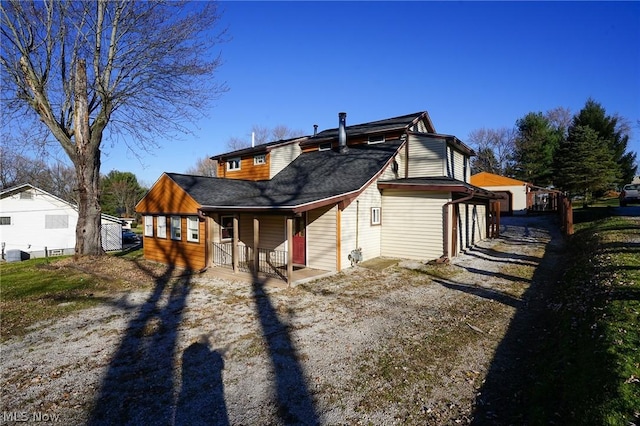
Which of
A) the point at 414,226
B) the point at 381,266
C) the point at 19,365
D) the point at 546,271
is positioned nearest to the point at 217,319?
the point at 19,365

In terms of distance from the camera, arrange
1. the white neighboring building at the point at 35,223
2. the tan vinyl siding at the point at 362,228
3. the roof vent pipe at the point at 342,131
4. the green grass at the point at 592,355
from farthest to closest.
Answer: the white neighboring building at the point at 35,223 → the roof vent pipe at the point at 342,131 → the tan vinyl siding at the point at 362,228 → the green grass at the point at 592,355

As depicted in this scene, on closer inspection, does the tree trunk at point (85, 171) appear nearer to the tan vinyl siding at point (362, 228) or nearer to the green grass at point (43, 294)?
the green grass at point (43, 294)

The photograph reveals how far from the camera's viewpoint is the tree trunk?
557 inches

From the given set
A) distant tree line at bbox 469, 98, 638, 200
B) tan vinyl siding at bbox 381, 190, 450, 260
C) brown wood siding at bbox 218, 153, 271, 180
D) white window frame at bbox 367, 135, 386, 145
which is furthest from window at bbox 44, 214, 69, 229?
distant tree line at bbox 469, 98, 638, 200

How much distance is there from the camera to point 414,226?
1459cm

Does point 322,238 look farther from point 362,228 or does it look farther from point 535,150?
point 535,150

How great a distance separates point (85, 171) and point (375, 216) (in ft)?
41.3

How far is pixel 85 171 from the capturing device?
570 inches

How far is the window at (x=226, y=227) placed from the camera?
13891mm

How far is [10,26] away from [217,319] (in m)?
14.1

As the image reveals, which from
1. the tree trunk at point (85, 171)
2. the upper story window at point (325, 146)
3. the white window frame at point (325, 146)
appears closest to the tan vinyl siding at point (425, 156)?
the white window frame at point (325, 146)

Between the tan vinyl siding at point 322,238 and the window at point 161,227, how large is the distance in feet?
22.4

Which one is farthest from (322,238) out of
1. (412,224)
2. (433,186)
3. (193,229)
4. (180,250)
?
Answer: (180,250)

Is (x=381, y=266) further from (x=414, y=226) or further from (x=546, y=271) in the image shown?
(x=546, y=271)
